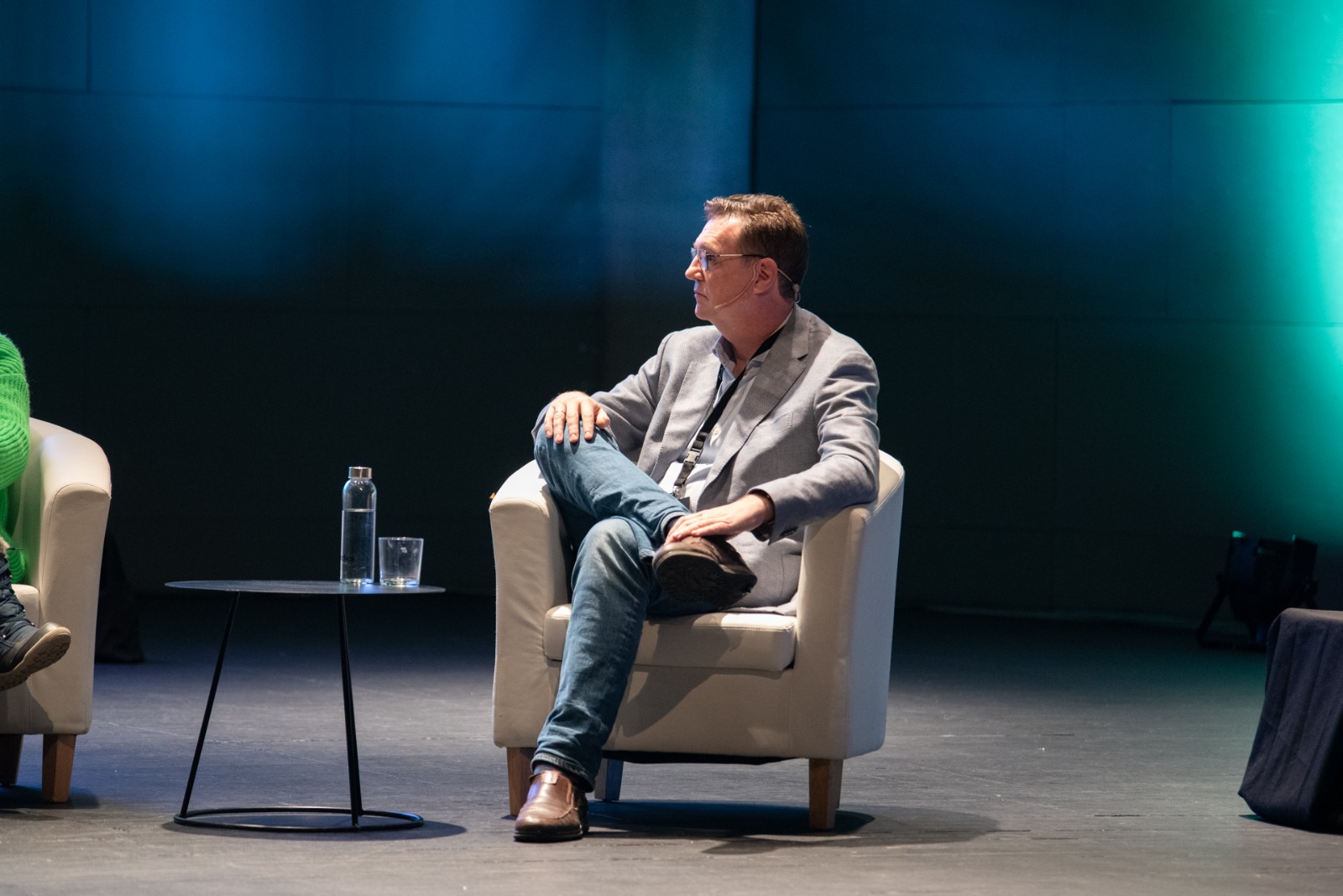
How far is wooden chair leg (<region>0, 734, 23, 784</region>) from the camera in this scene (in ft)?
11.8

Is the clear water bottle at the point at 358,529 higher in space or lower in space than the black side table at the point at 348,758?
higher

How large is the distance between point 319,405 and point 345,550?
17.0ft

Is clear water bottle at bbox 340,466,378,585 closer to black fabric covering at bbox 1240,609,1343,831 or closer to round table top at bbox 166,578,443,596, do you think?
round table top at bbox 166,578,443,596

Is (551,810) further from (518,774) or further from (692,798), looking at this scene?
(692,798)

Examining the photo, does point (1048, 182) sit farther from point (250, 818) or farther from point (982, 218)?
point (250, 818)

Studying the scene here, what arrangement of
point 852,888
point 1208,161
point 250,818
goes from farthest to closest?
1. point 1208,161
2. point 250,818
3. point 852,888

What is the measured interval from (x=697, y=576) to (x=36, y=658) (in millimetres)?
1174

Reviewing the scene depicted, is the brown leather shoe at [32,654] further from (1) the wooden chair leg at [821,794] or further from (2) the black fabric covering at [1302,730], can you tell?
(2) the black fabric covering at [1302,730]

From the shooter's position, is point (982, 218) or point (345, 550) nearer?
point (345, 550)

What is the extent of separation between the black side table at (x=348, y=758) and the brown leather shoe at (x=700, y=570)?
399 mm

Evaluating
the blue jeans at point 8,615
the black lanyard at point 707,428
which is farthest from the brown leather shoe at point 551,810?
the blue jeans at point 8,615

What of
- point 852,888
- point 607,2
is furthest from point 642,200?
point 852,888

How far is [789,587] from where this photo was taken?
342 cm

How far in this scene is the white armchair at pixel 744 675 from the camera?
10.7 feet
